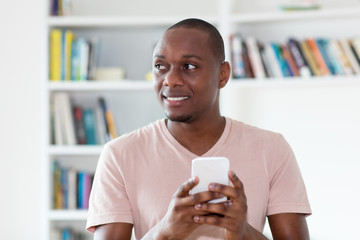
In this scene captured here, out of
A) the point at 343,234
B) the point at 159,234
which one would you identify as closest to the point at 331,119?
the point at 343,234

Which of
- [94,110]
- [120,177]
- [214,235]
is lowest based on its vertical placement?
[214,235]

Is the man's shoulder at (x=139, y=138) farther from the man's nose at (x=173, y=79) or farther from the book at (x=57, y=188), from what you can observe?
the book at (x=57, y=188)

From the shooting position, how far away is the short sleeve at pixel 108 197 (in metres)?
1.54

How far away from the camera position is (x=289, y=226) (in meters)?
1.58

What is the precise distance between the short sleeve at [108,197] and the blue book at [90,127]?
1.78 meters

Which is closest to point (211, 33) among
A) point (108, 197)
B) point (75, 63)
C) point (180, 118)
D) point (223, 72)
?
point (223, 72)

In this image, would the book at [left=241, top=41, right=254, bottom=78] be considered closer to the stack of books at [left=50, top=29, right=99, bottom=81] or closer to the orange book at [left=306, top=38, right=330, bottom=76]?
the orange book at [left=306, top=38, right=330, bottom=76]

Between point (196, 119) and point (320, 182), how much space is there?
1.87m

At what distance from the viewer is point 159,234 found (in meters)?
1.43

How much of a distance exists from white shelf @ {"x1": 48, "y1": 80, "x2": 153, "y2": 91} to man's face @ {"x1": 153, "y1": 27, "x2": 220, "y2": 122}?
5.56ft

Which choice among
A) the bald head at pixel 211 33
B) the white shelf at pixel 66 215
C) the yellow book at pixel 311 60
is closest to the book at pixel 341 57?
the yellow book at pixel 311 60

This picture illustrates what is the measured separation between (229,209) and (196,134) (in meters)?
0.36

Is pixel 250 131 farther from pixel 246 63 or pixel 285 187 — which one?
pixel 246 63

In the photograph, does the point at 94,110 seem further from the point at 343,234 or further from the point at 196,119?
the point at 196,119
